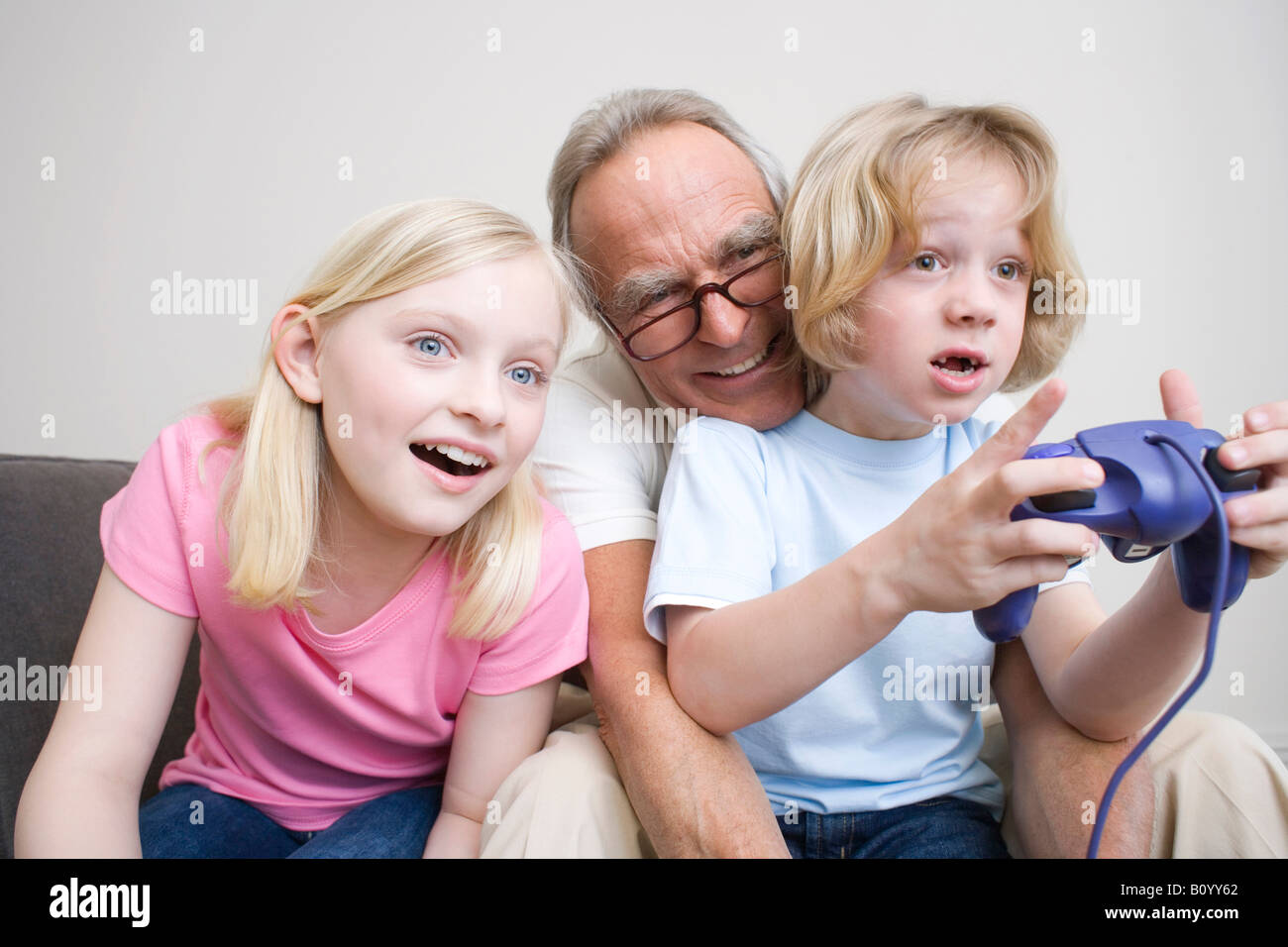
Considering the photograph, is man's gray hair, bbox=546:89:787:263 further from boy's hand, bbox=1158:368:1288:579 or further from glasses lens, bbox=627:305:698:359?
boy's hand, bbox=1158:368:1288:579

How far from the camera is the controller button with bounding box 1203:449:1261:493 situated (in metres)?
0.85

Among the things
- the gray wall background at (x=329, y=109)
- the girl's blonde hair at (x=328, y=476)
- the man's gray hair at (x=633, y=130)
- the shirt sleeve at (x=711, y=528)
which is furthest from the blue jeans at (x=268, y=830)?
the gray wall background at (x=329, y=109)

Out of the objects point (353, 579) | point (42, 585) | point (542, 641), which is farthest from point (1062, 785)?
point (42, 585)

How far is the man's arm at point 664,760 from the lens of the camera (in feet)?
3.40

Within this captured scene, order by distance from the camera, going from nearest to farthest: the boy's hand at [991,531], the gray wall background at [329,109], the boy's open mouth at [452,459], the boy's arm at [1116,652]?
the boy's hand at [991,531], the boy's arm at [1116,652], the boy's open mouth at [452,459], the gray wall background at [329,109]

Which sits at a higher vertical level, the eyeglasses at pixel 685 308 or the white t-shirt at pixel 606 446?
the eyeglasses at pixel 685 308

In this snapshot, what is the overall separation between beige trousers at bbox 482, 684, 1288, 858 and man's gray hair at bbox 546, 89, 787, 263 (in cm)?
91

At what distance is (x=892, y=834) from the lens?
1.23m

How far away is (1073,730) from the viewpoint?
3.97ft

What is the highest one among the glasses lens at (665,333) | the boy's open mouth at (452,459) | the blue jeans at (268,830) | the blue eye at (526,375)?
the glasses lens at (665,333)

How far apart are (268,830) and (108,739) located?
0.31m

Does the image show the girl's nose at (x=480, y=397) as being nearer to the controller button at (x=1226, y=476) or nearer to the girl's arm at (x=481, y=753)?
the girl's arm at (x=481, y=753)

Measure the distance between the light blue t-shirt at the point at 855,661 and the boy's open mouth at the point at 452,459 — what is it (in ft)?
0.81

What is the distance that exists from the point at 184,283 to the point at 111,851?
1.67 metres
